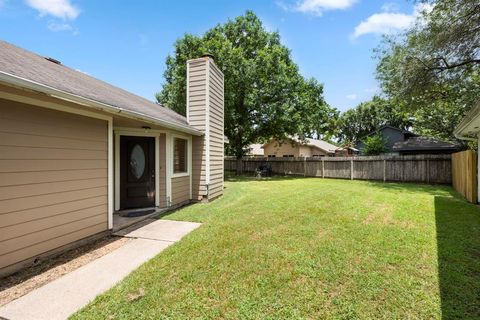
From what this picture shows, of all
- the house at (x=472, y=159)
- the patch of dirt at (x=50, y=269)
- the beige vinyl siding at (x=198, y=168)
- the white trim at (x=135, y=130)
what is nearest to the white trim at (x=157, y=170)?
the white trim at (x=135, y=130)

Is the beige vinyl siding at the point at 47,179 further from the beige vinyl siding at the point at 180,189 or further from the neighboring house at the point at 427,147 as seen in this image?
the neighboring house at the point at 427,147

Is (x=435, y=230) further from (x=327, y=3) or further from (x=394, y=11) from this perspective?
(x=394, y=11)

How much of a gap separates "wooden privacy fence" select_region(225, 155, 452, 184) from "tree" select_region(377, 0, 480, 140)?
10.7 ft

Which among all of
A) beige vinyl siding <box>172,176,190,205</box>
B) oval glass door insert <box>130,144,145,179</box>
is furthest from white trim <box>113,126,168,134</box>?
beige vinyl siding <box>172,176,190,205</box>

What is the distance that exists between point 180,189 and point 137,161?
1488mm

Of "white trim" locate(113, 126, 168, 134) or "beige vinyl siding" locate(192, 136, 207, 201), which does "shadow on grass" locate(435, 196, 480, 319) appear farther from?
"white trim" locate(113, 126, 168, 134)

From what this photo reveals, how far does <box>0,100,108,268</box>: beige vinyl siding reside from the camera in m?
3.14

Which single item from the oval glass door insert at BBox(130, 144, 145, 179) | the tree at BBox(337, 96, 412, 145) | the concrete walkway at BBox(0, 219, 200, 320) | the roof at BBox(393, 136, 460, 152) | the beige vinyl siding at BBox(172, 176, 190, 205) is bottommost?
the concrete walkway at BBox(0, 219, 200, 320)

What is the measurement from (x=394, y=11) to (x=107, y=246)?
15.1 meters

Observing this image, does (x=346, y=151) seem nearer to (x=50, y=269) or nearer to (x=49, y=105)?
(x=49, y=105)

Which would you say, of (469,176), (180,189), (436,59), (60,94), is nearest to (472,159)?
(469,176)

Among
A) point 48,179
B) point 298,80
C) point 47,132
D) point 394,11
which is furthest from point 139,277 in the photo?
point 298,80

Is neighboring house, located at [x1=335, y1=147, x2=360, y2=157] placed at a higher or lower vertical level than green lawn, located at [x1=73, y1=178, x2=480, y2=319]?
higher

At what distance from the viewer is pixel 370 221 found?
18.1 ft
